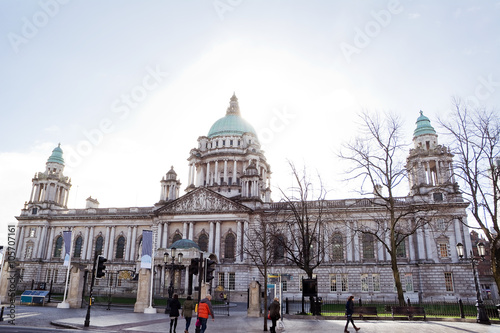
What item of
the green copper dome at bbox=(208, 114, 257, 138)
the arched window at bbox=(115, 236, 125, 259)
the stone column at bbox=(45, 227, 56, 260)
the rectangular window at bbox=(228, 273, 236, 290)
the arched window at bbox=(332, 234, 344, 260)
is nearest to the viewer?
the rectangular window at bbox=(228, 273, 236, 290)

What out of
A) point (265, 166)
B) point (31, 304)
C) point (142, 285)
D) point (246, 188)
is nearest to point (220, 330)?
point (142, 285)

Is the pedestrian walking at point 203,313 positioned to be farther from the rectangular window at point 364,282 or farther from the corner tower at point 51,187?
the corner tower at point 51,187

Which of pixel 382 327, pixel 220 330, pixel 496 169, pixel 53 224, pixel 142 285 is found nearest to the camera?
pixel 220 330

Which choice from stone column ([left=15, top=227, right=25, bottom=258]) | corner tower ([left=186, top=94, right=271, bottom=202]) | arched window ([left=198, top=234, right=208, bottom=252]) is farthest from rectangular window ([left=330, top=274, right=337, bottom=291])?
stone column ([left=15, top=227, right=25, bottom=258])

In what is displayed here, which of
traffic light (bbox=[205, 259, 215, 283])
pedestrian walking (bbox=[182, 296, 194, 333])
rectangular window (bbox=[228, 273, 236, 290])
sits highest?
traffic light (bbox=[205, 259, 215, 283])

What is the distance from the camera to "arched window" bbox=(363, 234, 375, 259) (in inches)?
2004

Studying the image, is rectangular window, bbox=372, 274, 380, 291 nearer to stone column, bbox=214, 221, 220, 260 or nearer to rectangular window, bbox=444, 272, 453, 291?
rectangular window, bbox=444, 272, 453, 291

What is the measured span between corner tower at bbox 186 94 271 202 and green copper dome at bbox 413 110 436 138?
2551cm

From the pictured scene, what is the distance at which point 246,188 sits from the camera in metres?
57.1

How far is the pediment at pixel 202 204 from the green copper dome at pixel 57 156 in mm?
28365

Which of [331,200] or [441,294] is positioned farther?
[331,200]

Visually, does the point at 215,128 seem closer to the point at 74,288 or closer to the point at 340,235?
the point at 340,235

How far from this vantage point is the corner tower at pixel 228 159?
223 ft

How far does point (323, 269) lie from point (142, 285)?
2873 cm
